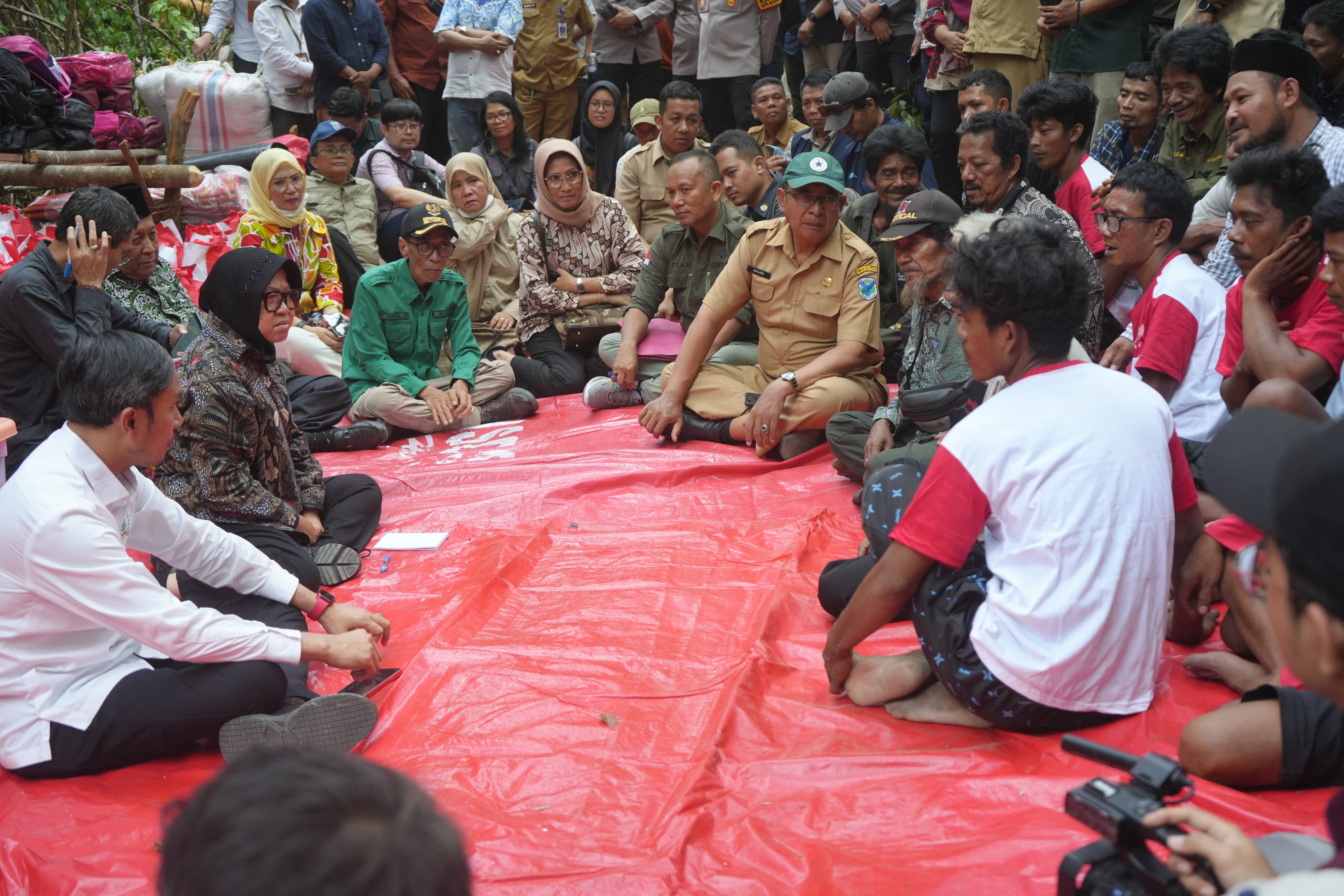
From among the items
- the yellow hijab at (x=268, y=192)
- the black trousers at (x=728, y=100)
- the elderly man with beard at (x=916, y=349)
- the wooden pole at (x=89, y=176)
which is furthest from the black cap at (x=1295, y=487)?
the black trousers at (x=728, y=100)

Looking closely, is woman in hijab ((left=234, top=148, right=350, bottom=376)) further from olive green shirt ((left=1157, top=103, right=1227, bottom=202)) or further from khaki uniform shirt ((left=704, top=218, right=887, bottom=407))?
olive green shirt ((left=1157, top=103, right=1227, bottom=202))

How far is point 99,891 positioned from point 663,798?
3.63 ft

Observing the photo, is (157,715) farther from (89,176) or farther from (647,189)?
(89,176)

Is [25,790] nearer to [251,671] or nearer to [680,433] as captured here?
[251,671]

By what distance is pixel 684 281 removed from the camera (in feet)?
17.4

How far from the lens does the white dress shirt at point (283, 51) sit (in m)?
7.34

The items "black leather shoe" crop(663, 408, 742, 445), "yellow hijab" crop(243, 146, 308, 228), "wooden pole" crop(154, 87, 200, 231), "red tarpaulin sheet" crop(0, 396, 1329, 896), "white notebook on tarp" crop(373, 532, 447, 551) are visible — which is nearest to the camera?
"red tarpaulin sheet" crop(0, 396, 1329, 896)

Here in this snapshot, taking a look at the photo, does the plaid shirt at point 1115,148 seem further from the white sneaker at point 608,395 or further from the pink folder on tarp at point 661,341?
the white sneaker at point 608,395

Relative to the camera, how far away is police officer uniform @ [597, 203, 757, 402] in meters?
5.14

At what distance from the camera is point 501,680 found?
269 cm

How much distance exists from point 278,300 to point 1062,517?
2.58 metres

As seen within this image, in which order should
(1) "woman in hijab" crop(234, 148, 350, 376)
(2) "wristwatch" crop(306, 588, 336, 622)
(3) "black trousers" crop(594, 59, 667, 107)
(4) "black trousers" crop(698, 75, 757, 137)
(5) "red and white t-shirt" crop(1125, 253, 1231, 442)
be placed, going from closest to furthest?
(2) "wristwatch" crop(306, 588, 336, 622), (5) "red and white t-shirt" crop(1125, 253, 1231, 442), (1) "woman in hijab" crop(234, 148, 350, 376), (4) "black trousers" crop(698, 75, 757, 137), (3) "black trousers" crop(594, 59, 667, 107)

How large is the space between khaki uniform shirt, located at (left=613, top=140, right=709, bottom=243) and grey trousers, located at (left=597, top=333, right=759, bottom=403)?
1.16m

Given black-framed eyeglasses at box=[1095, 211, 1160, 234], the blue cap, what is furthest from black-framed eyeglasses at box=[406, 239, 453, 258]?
black-framed eyeglasses at box=[1095, 211, 1160, 234]
